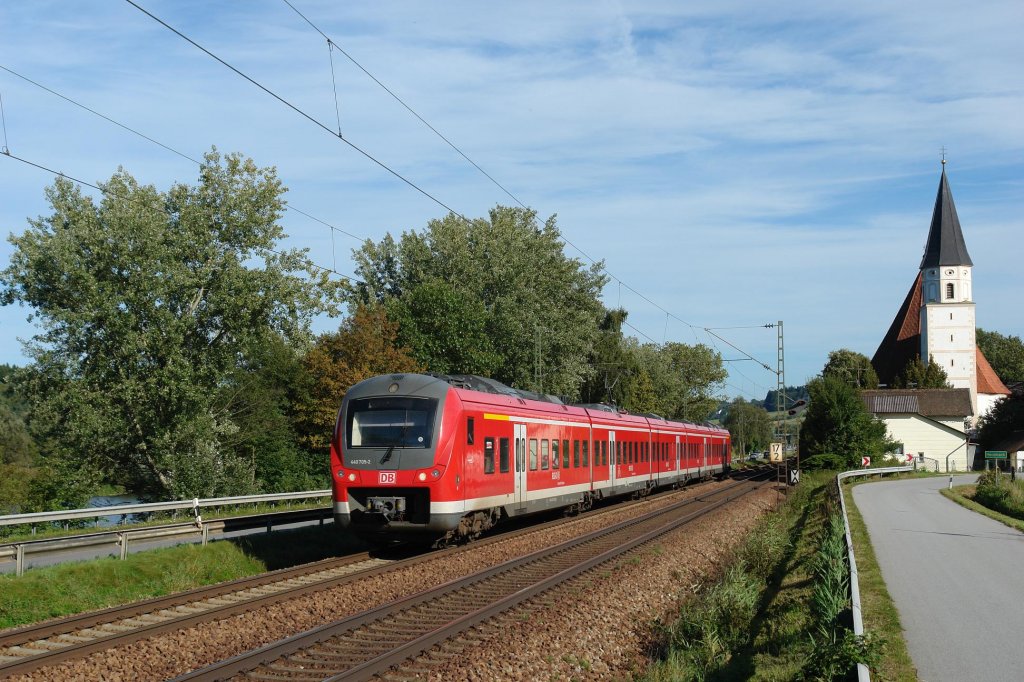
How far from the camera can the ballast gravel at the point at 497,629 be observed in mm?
9383

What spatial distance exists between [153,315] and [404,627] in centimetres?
2313

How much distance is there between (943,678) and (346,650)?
5.79 m

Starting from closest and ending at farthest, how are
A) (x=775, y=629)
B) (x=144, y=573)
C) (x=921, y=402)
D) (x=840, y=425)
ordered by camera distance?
(x=775, y=629), (x=144, y=573), (x=840, y=425), (x=921, y=402)

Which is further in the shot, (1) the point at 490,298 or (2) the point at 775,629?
(1) the point at 490,298

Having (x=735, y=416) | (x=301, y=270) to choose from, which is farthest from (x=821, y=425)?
(x=735, y=416)

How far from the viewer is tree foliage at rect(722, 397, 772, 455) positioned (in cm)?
12231

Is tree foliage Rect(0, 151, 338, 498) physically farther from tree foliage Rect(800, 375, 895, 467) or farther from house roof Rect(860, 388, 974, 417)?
house roof Rect(860, 388, 974, 417)

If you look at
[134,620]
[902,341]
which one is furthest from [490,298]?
[902,341]

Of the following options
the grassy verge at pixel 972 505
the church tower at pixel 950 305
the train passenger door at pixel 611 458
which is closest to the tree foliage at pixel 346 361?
the train passenger door at pixel 611 458

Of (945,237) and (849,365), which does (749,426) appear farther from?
(945,237)

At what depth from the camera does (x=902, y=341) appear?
109m

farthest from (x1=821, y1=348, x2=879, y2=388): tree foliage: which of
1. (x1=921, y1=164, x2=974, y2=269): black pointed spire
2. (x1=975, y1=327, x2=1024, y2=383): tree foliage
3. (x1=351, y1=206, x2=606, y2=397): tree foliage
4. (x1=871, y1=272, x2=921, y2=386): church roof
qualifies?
(x1=351, y1=206, x2=606, y2=397): tree foliage

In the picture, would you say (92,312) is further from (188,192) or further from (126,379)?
(188,192)

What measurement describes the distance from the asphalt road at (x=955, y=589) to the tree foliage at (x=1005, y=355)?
116389mm
